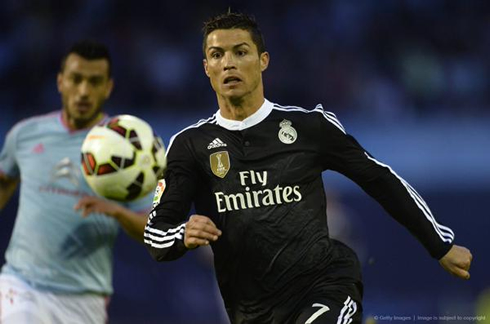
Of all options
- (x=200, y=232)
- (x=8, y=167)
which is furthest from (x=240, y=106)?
(x=8, y=167)

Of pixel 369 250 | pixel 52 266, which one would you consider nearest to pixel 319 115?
pixel 52 266

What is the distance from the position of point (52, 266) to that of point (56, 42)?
7.35m

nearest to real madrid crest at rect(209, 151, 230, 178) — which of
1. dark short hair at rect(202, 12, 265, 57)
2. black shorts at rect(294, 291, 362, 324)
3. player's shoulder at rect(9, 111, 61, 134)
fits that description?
dark short hair at rect(202, 12, 265, 57)

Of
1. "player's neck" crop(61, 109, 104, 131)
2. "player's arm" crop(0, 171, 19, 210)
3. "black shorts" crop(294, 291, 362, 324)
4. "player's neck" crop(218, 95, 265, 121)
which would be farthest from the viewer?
"player's arm" crop(0, 171, 19, 210)

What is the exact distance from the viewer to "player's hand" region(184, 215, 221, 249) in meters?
Answer: 4.72

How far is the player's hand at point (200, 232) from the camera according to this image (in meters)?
4.72

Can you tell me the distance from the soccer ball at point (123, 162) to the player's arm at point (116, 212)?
61 centimetres

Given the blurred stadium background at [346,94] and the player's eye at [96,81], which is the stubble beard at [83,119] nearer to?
the player's eye at [96,81]

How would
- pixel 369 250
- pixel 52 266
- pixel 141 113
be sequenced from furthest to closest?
pixel 141 113 < pixel 369 250 < pixel 52 266

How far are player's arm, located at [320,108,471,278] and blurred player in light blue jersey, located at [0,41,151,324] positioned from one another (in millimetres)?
1698

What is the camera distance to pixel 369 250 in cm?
1091

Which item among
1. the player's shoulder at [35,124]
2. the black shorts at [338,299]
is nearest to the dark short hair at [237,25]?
the black shorts at [338,299]

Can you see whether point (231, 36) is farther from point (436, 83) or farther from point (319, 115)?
point (436, 83)

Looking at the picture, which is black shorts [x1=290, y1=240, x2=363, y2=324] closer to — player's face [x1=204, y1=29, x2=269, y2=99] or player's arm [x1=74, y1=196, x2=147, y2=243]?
player's face [x1=204, y1=29, x2=269, y2=99]
